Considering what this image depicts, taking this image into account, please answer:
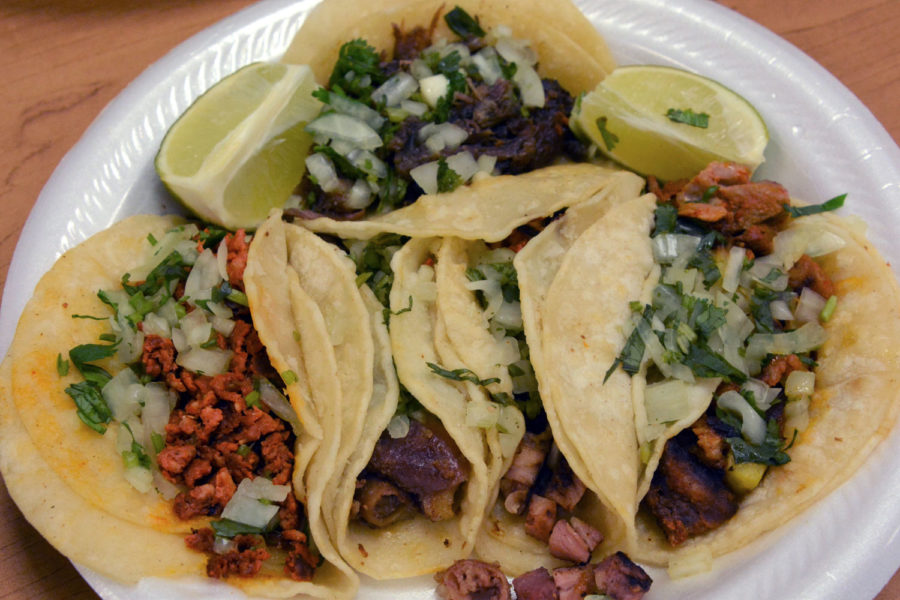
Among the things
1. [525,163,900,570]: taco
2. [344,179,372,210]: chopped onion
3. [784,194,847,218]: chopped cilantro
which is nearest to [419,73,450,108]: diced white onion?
[344,179,372,210]: chopped onion

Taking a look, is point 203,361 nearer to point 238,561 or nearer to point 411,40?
point 238,561

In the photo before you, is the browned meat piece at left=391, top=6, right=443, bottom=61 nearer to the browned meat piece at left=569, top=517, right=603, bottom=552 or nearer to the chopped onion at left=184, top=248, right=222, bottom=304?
the chopped onion at left=184, top=248, right=222, bottom=304

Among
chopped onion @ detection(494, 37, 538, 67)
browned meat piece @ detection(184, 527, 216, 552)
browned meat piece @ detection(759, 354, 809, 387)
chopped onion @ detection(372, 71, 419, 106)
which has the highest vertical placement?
chopped onion @ detection(494, 37, 538, 67)

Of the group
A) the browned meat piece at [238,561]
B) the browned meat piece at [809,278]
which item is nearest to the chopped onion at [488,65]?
the browned meat piece at [809,278]

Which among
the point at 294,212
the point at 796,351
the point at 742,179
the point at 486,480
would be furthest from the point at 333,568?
the point at 742,179

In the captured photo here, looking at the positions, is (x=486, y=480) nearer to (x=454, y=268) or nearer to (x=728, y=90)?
(x=454, y=268)

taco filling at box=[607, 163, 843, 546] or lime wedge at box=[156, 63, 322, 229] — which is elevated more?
lime wedge at box=[156, 63, 322, 229]
